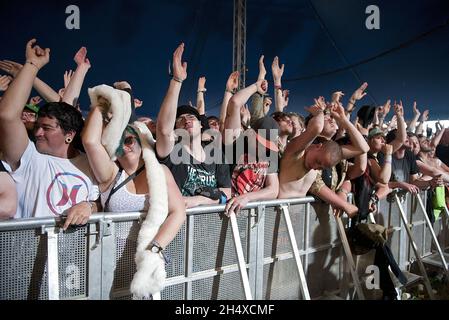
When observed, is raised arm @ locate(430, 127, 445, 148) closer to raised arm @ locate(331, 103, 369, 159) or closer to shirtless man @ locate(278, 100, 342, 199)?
raised arm @ locate(331, 103, 369, 159)

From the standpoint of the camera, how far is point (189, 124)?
1966 mm

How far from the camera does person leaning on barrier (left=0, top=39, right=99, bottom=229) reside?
1.29 metres

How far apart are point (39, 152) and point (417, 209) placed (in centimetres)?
371

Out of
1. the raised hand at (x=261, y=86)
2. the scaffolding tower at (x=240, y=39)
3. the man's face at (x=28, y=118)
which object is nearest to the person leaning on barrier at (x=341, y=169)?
the raised hand at (x=261, y=86)

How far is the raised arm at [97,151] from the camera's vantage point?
56.1 inches

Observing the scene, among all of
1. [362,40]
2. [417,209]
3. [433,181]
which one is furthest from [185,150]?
[362,40]

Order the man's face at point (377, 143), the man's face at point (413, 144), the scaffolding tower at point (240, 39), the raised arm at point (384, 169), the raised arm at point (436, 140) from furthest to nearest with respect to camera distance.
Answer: the scaffolding tower at point (240, 39), the raised arm at point (436, 140), the man's face at point (413, 144), the man's face at point (377, 143), the raised arm at point (384, 169)

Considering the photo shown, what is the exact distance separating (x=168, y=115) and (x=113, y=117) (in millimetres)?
290

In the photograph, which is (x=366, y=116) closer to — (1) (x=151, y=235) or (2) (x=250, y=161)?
(2) (x=250, y=161)

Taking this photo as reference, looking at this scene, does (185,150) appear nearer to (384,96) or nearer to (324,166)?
(324,166)

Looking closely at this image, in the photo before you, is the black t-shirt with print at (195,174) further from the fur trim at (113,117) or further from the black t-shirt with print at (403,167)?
the black t-shirt with print at (403,167)

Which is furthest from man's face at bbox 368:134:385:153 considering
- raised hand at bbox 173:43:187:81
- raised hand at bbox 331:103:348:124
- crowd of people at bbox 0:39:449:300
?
raised hand at bbox 173:43:187:81

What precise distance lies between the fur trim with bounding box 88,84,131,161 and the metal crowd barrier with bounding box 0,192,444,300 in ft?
1.19

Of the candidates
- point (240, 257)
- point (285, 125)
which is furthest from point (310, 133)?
point (240, 257)
